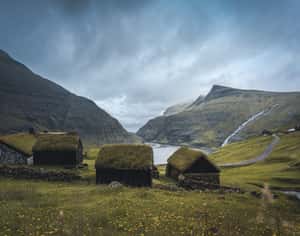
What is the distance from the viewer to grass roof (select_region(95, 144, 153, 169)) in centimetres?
3822

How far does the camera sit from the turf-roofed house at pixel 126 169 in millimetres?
37750

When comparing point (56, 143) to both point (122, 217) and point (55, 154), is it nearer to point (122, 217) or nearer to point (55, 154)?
point (55, 154)

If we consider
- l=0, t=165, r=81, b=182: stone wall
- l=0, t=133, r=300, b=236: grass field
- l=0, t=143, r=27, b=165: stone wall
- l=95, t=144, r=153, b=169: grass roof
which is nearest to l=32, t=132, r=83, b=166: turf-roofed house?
l=0, t=143, r=27, b=165: stone wall

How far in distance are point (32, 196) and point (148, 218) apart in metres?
12.2

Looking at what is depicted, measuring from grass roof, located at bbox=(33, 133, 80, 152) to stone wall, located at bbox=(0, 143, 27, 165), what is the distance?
10.5ft

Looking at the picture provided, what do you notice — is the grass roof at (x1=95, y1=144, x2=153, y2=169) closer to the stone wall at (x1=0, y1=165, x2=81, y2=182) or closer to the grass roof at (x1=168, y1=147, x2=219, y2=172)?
the stone wall at (x1=0, y1=165, x2=81, y2=182)

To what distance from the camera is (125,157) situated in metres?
39.7

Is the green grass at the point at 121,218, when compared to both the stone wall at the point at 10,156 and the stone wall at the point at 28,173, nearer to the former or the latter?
the stone wall at the point at 28,173

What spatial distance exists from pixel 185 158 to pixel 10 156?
34.1m

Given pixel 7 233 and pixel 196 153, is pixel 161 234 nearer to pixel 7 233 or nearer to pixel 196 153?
pixel 7 233

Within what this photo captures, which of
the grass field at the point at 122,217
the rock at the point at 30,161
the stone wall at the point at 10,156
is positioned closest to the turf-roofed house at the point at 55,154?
the rock at the point at 30,161

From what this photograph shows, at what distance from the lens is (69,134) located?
51.6 m

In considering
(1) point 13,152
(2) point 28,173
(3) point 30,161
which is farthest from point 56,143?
(2) point 28,173

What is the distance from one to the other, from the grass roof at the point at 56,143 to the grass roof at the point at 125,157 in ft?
30.1
